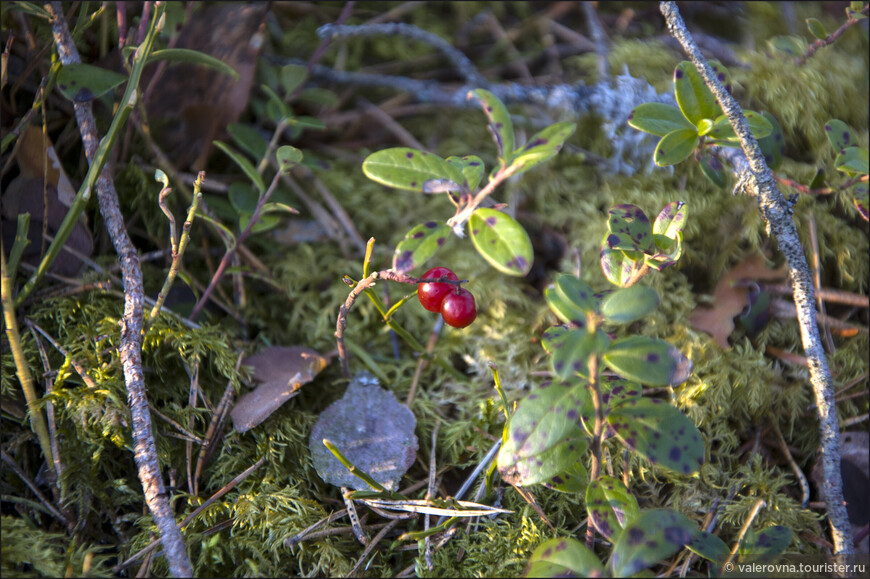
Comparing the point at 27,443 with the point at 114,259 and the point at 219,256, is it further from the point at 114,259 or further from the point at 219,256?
the point at 219,256

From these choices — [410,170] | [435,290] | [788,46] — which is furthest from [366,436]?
[788,46]

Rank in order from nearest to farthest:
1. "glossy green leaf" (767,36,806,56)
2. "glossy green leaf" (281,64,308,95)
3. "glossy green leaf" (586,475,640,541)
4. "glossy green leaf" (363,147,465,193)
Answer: "glossy green leaf" (586,475,640,541) → "glossy green leaf" (363,147,465,193) → "glossy green leaf" (767,36,806,56) → "glossy green leaf" (281,64,308,95)

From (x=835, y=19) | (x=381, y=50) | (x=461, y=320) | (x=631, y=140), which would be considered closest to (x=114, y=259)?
(x=461, y=320)

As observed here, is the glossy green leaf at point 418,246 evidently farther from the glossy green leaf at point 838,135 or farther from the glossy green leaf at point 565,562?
the glossy green leaf at point 838,135

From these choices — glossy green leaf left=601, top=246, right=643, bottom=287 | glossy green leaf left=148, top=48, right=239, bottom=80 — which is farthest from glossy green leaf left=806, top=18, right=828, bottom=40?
glossy green leaf left=148, top=48, right=239, bottom=80

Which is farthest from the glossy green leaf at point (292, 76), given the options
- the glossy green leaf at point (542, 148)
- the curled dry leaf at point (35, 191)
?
the glossy green leaf at point (542, 148)

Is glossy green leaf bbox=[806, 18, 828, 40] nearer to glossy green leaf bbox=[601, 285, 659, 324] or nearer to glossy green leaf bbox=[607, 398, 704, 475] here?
glossy green leaf bbox=[601, 285, 659, 324]
